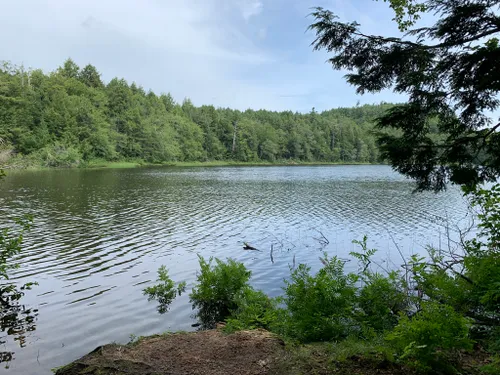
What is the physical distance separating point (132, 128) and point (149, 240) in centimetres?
7767

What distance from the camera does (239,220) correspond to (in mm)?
21766

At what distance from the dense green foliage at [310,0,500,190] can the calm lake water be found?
6265 millimetres

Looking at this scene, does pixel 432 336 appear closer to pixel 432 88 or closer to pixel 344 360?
pixel 344 360

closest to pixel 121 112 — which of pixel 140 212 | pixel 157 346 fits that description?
pixel 140 212

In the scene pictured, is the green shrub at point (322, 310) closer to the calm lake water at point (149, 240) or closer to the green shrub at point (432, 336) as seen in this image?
the green shrub at point (432, 336)

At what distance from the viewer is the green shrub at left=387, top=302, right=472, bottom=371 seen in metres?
3.52

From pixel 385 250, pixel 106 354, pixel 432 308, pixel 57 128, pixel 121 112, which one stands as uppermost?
pixel 121 112

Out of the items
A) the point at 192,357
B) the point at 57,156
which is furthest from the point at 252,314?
the point at 57,156

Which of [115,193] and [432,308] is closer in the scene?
[432,308]

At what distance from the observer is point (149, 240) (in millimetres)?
16391

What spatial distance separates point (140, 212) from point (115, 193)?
31.6 ft

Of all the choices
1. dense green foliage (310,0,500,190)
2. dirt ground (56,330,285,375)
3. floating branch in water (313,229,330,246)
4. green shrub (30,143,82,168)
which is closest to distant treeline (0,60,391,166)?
green shrub (30,143,82,168)

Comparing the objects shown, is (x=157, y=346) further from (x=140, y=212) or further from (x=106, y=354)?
(x=140, y=212)

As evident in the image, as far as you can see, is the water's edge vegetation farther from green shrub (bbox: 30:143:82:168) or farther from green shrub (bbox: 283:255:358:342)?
green shrub (bbox: 30:143:82:168)
